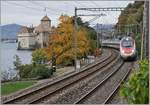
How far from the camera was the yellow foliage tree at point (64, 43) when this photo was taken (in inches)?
1998

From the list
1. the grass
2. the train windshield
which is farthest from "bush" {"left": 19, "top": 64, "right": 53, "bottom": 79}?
the train windshield

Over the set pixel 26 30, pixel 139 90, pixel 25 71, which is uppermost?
pixel 26 30

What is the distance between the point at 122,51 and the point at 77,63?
33.9ft

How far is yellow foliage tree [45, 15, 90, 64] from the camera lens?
50.8 meters

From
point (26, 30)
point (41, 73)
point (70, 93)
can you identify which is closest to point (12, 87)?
point (70, 93)

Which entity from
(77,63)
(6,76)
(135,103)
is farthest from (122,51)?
(135,103)

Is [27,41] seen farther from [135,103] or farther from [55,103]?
[135,103]

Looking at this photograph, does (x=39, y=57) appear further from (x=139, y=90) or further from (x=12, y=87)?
(x=139, y=90)

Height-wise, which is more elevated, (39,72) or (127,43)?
(127,43)

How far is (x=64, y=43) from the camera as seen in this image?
51750 millimetres

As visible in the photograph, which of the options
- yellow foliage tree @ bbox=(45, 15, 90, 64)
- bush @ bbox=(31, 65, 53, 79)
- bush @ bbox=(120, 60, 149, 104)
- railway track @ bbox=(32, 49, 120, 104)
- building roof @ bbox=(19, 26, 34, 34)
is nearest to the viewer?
bush @ bbox=(120, 60, 149, 104)

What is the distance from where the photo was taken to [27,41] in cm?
16538

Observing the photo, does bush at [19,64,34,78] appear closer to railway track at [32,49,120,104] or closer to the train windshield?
railway track at [32,49,120,104]

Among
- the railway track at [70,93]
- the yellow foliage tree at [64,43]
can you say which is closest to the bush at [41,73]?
the railway track at [70,93]
